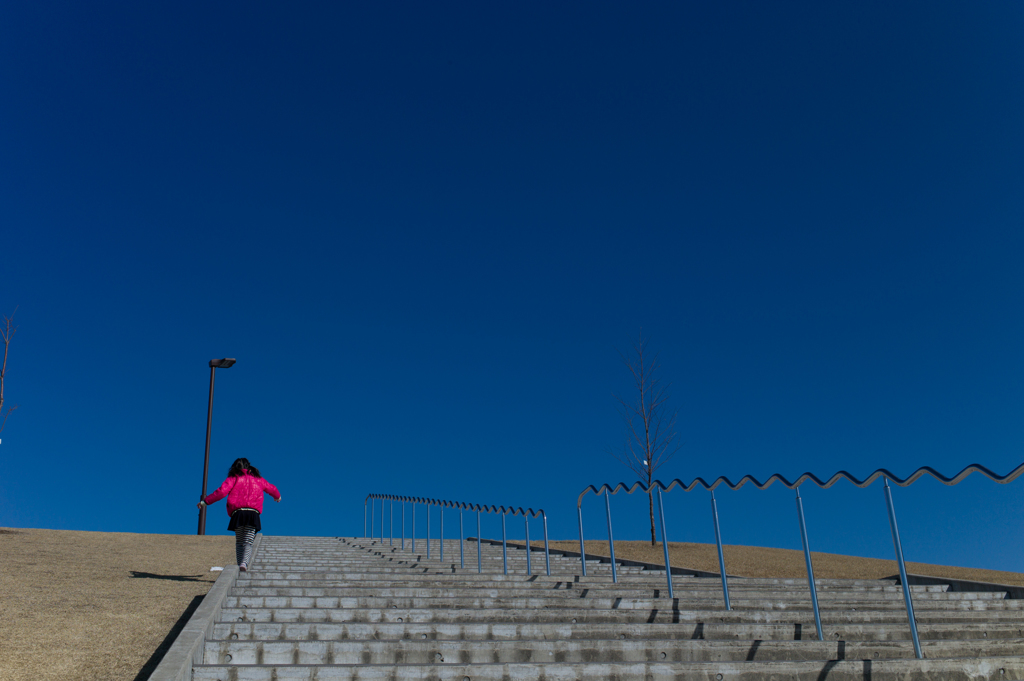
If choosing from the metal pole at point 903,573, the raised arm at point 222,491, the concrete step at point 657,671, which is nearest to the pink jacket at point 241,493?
the raised arm at point 222,491

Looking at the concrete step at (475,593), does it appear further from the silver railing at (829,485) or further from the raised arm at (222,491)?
the raised arm at (222,491)

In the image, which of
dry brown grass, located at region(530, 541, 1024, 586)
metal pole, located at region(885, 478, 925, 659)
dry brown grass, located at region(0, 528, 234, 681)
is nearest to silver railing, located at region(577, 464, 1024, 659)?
metal pole, located at region(885, 478, 925, 659)

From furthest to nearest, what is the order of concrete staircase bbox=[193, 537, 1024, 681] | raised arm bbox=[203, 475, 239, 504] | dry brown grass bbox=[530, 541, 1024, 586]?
dry brown grass bbox=[530, 541, 1024, 586], raised arm bbox=[203, 475, 239, 504], concrete staircase bbox=[193, 537, 1024, 681]

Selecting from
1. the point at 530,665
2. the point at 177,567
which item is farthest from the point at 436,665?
the point at 177,567

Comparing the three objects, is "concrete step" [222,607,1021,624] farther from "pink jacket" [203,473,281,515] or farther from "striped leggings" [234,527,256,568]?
"pink jacket" [203,473,281,515]

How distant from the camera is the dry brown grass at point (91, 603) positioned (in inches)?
198

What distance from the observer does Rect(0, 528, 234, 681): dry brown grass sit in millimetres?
5027

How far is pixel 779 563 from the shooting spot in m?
16.0

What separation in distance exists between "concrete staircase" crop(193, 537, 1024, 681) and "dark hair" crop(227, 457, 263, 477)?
71.9 inches

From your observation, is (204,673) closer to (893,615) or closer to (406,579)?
(406,579)

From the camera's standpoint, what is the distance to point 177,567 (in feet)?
34.4

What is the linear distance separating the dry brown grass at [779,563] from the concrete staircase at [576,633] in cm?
590

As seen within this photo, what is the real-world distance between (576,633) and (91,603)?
4808mm

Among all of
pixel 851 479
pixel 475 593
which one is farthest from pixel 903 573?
pixel 475 593
